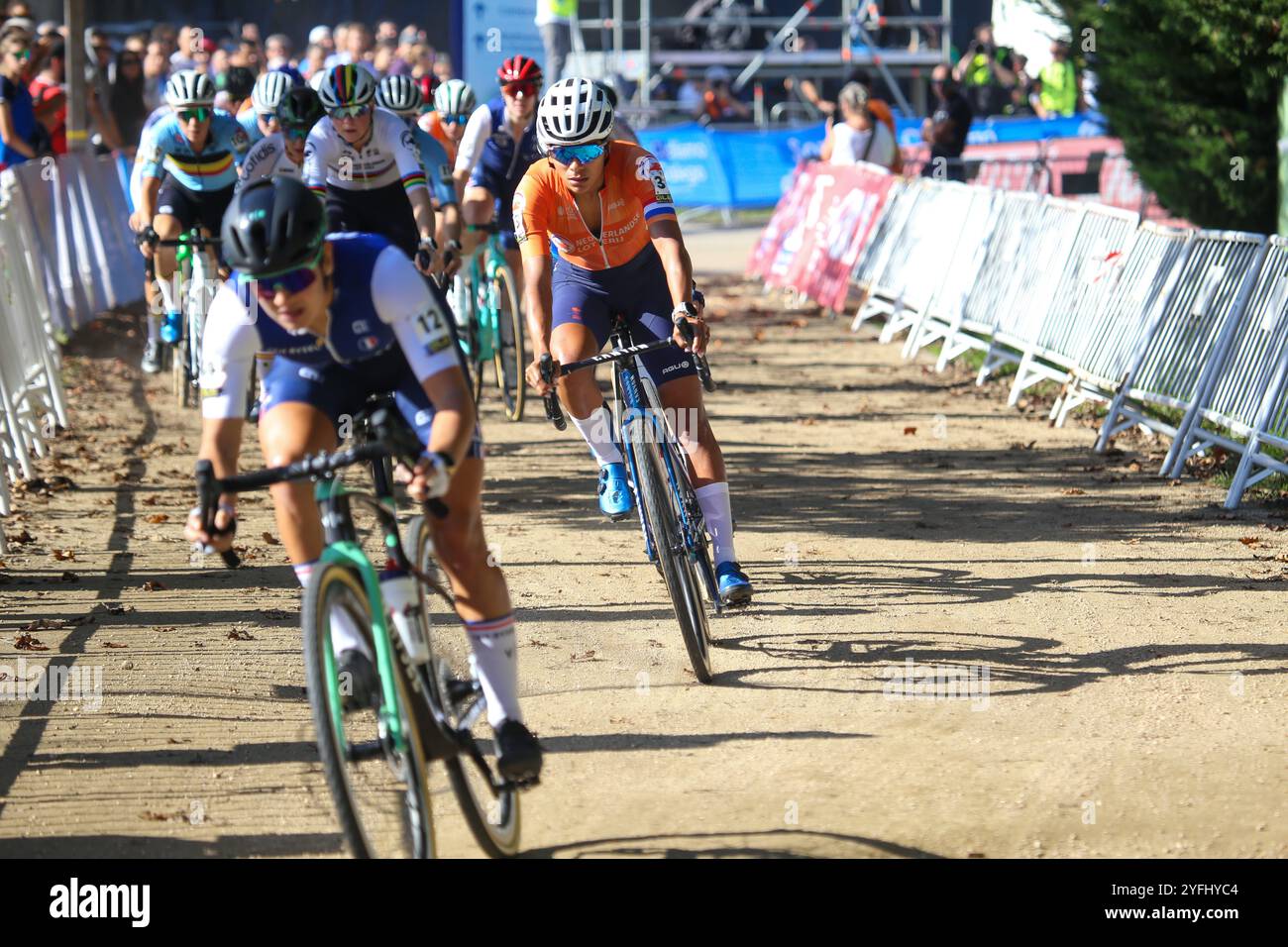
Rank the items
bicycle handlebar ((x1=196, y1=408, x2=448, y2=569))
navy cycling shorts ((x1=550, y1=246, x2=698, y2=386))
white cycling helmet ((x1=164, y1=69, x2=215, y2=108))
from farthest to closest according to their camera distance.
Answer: white cycling helmet ((x1=164, y1=69, x2=215, y2=108)) → navy cycling shorts ((x1=550, y1=246, x2=698, y2=386)) → bicycle handlebar ((x1=196, y1=408, x2=448, y2=569))

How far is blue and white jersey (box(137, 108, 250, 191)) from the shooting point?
1184cm

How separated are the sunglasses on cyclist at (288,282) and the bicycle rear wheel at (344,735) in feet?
2.65

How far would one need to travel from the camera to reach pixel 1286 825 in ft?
17.6

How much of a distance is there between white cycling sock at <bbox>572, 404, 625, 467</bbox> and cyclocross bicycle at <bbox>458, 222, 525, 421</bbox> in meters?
4.39

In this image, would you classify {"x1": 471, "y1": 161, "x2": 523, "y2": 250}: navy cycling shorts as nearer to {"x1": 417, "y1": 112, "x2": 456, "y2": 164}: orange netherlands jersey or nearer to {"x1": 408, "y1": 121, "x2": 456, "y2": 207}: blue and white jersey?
{"x1": 408, "y1": 121, "x2": 456, "y2": 207}: blue and white jersey

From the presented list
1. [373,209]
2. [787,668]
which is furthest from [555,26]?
[787,668]

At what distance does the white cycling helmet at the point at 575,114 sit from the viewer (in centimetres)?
705

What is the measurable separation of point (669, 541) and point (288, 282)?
2.40m

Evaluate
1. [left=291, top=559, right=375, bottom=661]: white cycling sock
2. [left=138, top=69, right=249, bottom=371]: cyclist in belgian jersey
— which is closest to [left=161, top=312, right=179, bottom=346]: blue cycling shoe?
[left=138, top=69, right=249, bottom=371]: cyclist in belgian jersey

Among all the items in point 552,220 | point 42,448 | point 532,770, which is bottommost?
point 42,448

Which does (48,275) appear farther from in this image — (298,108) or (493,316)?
(298,108)

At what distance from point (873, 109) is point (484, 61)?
13.3 meters
